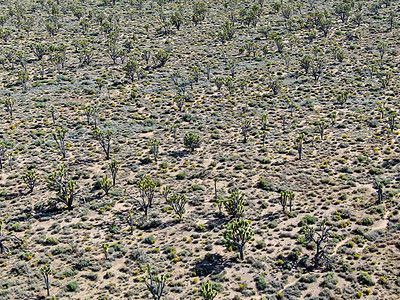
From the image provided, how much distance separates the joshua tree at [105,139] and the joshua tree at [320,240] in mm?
30687

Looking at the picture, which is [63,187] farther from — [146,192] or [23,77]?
[23,77]

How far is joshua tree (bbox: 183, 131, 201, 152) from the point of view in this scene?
59.7 m

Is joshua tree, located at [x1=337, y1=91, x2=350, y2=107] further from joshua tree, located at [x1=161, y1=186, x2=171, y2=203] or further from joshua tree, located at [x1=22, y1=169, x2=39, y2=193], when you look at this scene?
joshua tree, located at [x1=22, y1=169, x2=39, y2=193]

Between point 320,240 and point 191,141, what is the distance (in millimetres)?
26087

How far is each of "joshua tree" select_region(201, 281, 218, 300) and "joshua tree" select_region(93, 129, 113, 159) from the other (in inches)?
1161

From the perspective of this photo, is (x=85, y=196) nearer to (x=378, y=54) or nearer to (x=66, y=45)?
(x=66, y=45)

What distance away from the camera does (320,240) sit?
3975 cm

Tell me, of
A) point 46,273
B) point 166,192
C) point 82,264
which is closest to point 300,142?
point 166,192

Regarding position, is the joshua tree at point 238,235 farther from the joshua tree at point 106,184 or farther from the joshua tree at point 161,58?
the joshua tree at point 161,58

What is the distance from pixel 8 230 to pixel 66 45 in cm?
5857

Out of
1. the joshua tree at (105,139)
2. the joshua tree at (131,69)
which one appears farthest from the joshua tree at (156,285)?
the joshua tree at (131,69)

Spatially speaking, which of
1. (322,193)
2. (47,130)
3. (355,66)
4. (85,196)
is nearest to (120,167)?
(85,196)

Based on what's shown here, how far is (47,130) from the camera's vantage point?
64.4 metres

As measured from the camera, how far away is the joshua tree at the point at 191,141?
59.7 meters
